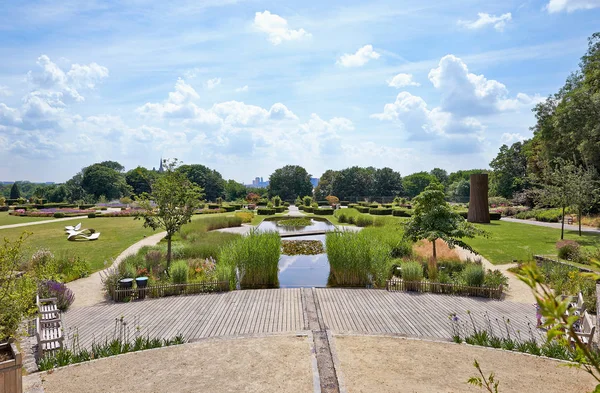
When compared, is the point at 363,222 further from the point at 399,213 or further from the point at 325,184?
the point at 325,184

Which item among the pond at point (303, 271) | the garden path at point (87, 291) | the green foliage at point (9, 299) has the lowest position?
the pond at point (303, 271)

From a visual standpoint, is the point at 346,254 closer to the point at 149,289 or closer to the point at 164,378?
the point at 149,289

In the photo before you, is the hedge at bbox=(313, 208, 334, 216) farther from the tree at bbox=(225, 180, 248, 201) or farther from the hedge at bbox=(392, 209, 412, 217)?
the tree at bbox=(225, 180, 248, 201)

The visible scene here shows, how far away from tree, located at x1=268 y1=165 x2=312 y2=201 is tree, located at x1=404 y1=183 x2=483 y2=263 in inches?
2495

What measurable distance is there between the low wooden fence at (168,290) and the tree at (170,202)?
2.50 metres

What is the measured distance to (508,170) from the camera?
5281cm

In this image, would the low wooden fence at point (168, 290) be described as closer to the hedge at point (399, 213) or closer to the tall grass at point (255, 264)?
the tall grass at point (255, 264)

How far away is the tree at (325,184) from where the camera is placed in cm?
7475

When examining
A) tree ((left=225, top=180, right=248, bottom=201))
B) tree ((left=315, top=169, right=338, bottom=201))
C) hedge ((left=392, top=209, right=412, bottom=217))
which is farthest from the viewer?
tree ((left=225, top=180, right=248, bottom=201))

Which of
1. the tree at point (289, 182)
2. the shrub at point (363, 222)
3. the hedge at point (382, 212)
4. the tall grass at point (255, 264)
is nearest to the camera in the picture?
the tall grass at point (255, 264)

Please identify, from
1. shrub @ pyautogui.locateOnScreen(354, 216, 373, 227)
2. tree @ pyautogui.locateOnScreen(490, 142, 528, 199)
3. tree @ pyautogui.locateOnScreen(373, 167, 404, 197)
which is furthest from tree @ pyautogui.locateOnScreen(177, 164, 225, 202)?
shrub @ pyautogui.locateOnScreen(354, 216, 373, 227)

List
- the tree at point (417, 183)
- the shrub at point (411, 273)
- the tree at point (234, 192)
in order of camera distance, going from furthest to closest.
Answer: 1. the tree at point (417, 183)
2. the tree at point (234, 192)
3. the shrub at point (411, 273)

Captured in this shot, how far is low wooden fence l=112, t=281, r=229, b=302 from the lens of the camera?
10734 millimetres

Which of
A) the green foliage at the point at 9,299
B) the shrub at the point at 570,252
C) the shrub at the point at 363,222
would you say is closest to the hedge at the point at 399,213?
the shrub at the point at 363,222
